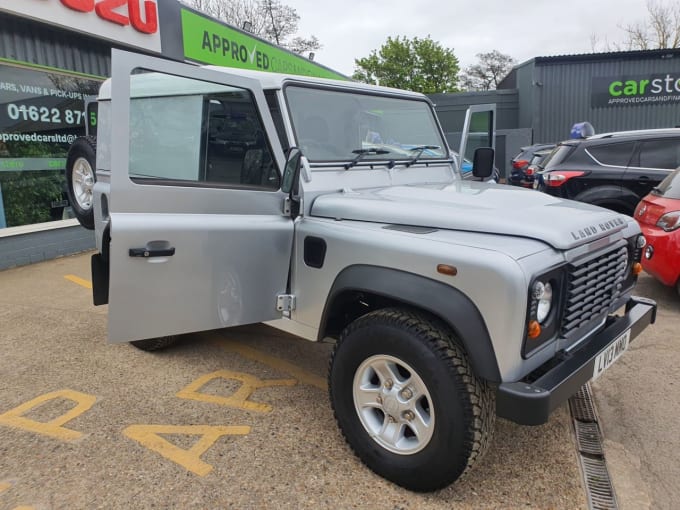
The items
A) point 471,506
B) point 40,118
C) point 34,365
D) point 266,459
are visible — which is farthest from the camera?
point 40,118

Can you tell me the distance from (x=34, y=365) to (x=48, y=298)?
1867 mm

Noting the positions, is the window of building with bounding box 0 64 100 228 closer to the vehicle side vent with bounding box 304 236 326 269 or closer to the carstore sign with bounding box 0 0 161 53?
the carstore sign with bounding box 0 0 161 53

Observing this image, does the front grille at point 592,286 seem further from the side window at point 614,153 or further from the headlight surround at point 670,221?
the side window at point 614,153

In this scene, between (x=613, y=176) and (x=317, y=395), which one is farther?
(x=613, y=176)

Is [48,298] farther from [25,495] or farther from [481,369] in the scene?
[481,369]

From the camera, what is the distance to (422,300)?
221cm

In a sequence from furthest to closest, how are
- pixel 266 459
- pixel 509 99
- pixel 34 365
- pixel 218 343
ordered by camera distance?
pixel 509 99, pixel 218 343, pixel 34 365, pixel 266 459

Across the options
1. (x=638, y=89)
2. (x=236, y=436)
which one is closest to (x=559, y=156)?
(x=236, y=436)

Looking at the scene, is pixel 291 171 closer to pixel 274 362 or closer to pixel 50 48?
pixel 274 362

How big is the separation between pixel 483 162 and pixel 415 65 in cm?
3942

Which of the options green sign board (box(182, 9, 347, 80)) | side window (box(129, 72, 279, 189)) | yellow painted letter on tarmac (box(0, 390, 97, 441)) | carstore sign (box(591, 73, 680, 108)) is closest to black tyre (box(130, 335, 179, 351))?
yellow painted letter on tarmac (box(0, 390, 97, 441))


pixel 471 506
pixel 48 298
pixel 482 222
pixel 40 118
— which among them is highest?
pixel 40 118

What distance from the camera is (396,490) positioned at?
2.39 meters

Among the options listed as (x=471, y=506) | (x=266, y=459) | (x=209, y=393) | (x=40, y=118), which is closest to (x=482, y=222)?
(x=471, y=506)
